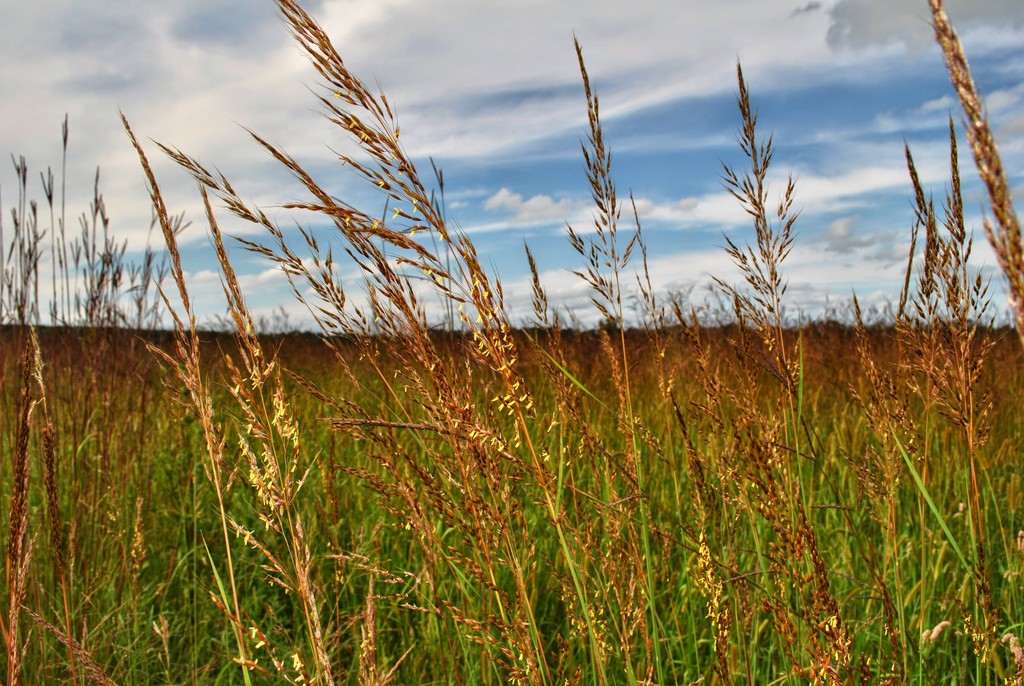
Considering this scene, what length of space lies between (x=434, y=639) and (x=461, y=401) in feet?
5.50

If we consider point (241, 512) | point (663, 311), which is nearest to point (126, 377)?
point (241, 512)

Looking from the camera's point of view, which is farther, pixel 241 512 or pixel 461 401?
pixel 241 512

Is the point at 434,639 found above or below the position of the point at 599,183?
below

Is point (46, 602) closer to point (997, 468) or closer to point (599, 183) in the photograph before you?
point (599, 183)

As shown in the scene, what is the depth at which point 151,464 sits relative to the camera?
4.05m

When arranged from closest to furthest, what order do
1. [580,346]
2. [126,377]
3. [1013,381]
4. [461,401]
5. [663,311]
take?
[461,401] → [663,311] → [126,377] → [1013,381] → [580,346]

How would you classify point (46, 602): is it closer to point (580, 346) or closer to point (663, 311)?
point (663, 311)

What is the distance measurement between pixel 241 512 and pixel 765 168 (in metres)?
3.25

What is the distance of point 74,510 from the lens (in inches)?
130

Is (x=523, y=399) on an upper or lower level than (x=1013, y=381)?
upper

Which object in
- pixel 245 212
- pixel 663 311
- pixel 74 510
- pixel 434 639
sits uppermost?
pixel 245 212

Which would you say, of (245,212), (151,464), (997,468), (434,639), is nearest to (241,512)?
(151,464)

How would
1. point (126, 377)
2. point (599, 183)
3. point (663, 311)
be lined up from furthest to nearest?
point (126, 377), point (663, 311), point (599, 183)

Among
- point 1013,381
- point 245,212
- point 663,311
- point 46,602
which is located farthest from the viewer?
point 1013,381
